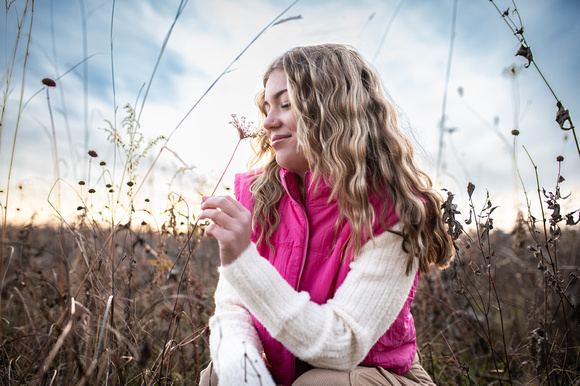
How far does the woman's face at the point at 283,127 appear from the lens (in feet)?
6.18

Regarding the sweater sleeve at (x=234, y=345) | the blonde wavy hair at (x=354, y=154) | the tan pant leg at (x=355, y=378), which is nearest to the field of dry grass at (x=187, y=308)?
the sweater sleeve at (x=234, y=345)

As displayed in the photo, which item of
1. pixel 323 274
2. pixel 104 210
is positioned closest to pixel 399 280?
pixel 323 274

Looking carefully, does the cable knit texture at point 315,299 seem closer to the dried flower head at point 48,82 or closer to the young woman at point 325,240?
the young woman at point 325,240

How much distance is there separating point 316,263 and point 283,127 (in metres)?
0.70

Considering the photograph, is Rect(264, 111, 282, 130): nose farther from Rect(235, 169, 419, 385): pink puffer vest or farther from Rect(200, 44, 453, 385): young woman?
Rect(235, 169, 419, 385): pink puffer vest

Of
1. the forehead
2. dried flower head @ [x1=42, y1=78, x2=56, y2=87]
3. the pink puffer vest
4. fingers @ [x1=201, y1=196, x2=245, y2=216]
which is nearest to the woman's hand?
fingers @ [x1=201, y1=196, x2=245, y2=216]

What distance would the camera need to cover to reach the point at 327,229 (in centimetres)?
179

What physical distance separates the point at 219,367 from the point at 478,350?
2.40 meters

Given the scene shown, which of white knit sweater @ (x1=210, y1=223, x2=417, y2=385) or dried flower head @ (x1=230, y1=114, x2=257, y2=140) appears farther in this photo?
dried flower head @ (x1=230, y1=114, x2=257, y2=140)

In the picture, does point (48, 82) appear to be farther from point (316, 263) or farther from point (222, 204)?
point (316, 263)

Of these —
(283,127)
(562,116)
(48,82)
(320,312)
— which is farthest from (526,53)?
(48,82)

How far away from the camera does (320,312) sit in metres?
1.45

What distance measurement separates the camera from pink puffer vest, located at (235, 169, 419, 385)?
1.65 metres

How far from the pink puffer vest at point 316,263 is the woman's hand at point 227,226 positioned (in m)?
0.42
